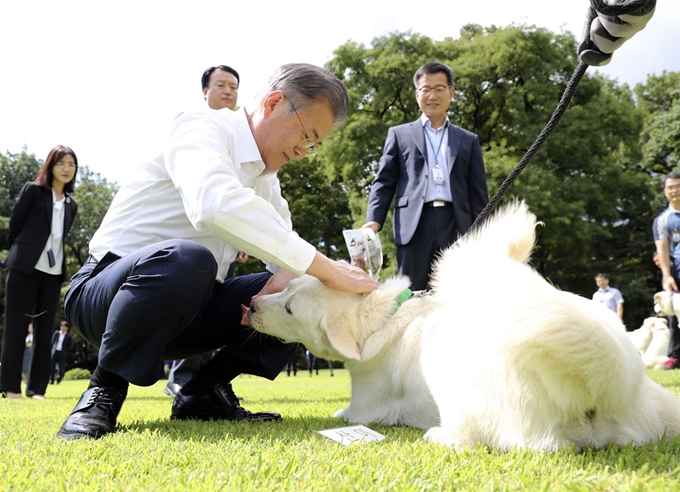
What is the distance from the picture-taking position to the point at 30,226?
21.9 ft

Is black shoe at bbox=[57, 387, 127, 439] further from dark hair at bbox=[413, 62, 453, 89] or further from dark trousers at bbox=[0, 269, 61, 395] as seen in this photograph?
dark hair at bbox=[413, 62, 453, 89]

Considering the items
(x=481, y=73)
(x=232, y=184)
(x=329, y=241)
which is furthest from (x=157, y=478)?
(x=329, y=241)

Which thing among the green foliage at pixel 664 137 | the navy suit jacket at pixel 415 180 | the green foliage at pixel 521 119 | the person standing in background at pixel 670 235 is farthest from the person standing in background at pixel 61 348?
the green foliage at pixel 664 137

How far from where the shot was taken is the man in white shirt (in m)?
2.70

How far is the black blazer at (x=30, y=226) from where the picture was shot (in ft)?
21.2

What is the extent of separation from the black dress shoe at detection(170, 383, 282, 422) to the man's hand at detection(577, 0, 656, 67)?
254cm

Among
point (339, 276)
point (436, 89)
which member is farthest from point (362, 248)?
point (436, 89)

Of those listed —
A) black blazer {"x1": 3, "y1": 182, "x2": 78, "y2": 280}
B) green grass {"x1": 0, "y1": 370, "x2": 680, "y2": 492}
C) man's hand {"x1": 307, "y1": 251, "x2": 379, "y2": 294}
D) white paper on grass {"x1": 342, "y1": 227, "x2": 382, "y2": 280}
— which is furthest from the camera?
black blazer {"x1": 3, "y1": 182, "x2": 78, "y2": 280}

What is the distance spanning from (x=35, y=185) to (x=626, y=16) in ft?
21.0

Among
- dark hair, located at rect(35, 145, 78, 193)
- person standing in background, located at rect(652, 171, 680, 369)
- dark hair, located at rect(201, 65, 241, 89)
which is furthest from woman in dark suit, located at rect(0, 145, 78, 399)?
person standing in background, located at rect(652, 171, 680, 369)

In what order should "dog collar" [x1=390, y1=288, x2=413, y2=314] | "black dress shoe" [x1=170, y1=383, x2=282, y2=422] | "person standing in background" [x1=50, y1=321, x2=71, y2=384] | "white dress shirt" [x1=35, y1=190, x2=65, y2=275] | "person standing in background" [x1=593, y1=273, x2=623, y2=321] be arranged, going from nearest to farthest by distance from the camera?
1. "dog collar" [x1=390, y1=288, x2=413, y2=314]
2. "black dress shoe" [x1=170, y1=383, x2=282, y2=422]
3. "white dress shirt" [x1=35, y1=190, x2=65, y2=275]
4. "person standing in background" [x1=593, y1=273, x2=623, y2=321]
5. "person standing in background" [x1=50, y1=321, x2=71, y2=384]

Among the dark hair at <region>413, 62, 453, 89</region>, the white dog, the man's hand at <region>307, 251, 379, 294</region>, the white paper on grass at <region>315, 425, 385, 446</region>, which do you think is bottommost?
the white dog

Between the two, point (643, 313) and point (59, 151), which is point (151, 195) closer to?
point (59, 151)

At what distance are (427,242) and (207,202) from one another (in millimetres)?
3352
